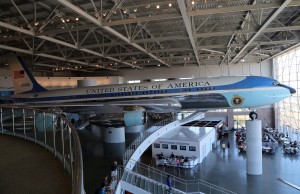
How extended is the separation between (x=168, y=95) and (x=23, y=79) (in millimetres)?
12228

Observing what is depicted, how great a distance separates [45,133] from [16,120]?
82.7 inches

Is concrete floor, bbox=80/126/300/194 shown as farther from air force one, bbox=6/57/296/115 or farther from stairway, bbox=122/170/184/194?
air force one, bbox=6/57/296/115

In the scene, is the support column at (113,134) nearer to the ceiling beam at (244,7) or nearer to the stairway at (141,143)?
the stairway at (141,143)

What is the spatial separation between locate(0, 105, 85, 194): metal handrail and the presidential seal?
1428cm

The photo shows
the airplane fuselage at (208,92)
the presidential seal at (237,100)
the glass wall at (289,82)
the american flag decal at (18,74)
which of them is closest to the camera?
the airplane fuselage at (208,92)

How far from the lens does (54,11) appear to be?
1308cm

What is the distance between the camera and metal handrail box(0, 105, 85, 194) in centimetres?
268

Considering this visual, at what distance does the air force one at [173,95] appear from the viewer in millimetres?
17328

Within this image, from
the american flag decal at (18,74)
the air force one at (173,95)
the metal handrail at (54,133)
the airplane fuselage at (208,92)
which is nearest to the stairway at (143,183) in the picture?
the air force one at (173,95)

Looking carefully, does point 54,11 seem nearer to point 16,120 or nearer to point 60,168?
point 16,120

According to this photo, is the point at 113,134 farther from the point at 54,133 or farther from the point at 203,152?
the point at 54,133

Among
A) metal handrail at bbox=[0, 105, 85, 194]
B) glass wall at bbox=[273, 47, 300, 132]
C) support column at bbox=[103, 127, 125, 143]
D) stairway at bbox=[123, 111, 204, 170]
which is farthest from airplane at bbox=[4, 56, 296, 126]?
glass wall at bbox=[273, 47, 300, 132]

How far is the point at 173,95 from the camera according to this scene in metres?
18.1

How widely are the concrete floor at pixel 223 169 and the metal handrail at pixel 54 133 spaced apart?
4631mm
